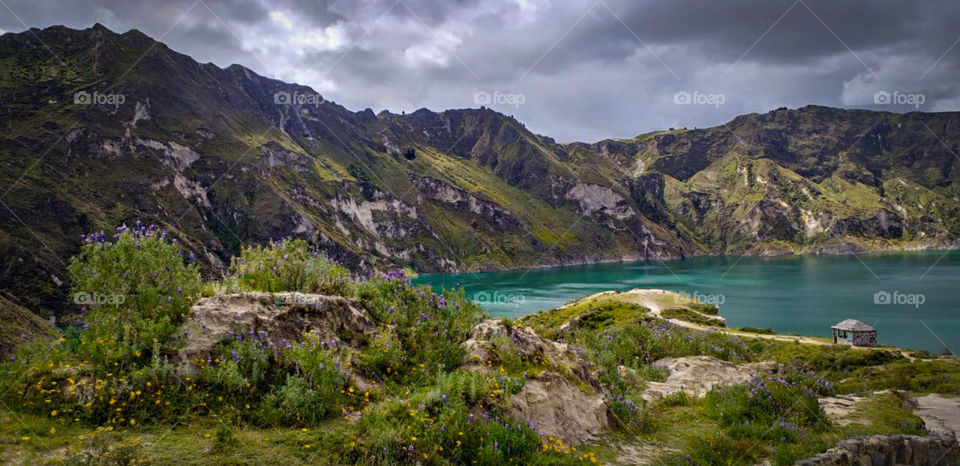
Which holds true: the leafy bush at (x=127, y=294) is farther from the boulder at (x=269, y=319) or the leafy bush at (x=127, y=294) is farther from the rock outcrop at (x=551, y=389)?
the rock outcrop at (x=551, y=389)

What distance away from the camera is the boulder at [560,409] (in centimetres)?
799

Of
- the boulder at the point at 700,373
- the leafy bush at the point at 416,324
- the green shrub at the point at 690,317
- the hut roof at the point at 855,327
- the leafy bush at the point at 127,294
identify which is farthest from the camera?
the green shrub at the point at 690,317

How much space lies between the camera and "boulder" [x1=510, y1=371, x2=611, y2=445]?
7992mm

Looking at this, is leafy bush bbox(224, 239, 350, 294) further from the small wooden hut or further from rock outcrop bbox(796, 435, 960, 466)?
the small wooden hut

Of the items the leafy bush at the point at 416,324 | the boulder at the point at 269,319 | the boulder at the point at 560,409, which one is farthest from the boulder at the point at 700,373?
the boulder at the point at 269,319

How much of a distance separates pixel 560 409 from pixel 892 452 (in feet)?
28.8

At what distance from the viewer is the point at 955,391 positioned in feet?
102

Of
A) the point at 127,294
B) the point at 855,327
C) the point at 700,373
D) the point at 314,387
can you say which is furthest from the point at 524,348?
the point at 855,327

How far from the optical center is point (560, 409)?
8508 millimetres

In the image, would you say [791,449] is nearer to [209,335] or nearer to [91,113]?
[209,335]

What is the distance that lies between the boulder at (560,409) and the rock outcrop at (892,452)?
13.2ft

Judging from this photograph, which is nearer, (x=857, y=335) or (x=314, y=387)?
(x=314, y=387)

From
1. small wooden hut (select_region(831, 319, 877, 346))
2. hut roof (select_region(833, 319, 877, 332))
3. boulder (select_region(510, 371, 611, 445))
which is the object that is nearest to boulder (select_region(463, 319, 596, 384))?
boulder (select_region(510, 371, 611, 445))

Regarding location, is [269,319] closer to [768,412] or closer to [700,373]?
[768,412]
